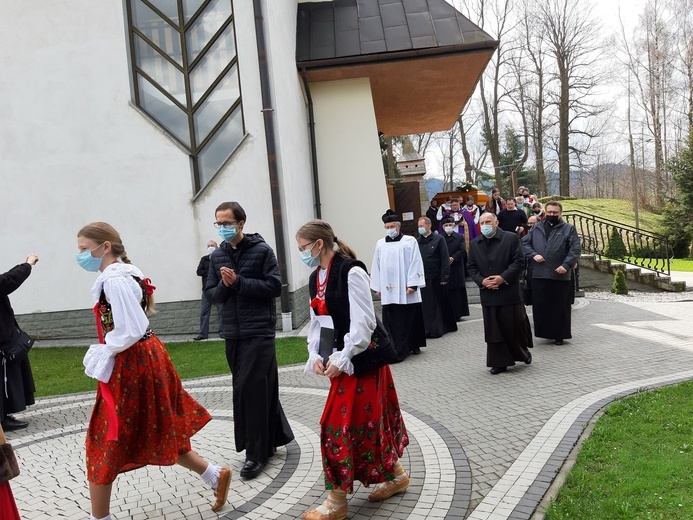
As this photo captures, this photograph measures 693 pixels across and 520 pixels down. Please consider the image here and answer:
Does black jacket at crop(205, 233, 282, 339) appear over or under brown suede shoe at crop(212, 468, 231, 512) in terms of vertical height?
over

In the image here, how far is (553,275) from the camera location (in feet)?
29.1

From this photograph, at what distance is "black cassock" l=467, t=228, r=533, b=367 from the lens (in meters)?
7.48

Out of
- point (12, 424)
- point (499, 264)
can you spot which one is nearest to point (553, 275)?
point (499, 264)

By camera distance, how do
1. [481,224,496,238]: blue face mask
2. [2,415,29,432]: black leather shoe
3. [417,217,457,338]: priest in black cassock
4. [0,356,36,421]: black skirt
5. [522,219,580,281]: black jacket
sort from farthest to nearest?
[417,217,457,338]: priest in black cassock, [522,219,580,281]: black jacket, [481,224,496,238]: blue face mask, [2,415,29,432]: black leather shoe, [0,356,36,421]: black skirt

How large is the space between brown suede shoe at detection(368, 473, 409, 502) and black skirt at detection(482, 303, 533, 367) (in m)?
3.64

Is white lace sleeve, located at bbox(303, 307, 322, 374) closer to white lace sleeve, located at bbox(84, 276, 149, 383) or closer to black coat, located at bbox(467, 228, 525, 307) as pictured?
white lace sleeve, located at bbox(84, 276, 149, 383)

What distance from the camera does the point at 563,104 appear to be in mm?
36906

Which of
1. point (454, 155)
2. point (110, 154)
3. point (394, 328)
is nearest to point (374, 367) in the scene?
point (394, 328)

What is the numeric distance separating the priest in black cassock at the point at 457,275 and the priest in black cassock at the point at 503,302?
12.3 ft

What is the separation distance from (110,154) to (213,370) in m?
5.63

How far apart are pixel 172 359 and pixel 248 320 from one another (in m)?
5.83

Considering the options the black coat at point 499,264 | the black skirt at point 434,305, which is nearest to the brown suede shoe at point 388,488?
the black coat at point 499,264

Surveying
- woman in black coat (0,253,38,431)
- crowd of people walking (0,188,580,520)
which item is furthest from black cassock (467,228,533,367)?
woman in black coat (0,253,38,431)

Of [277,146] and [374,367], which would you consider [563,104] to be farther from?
[374,367]
